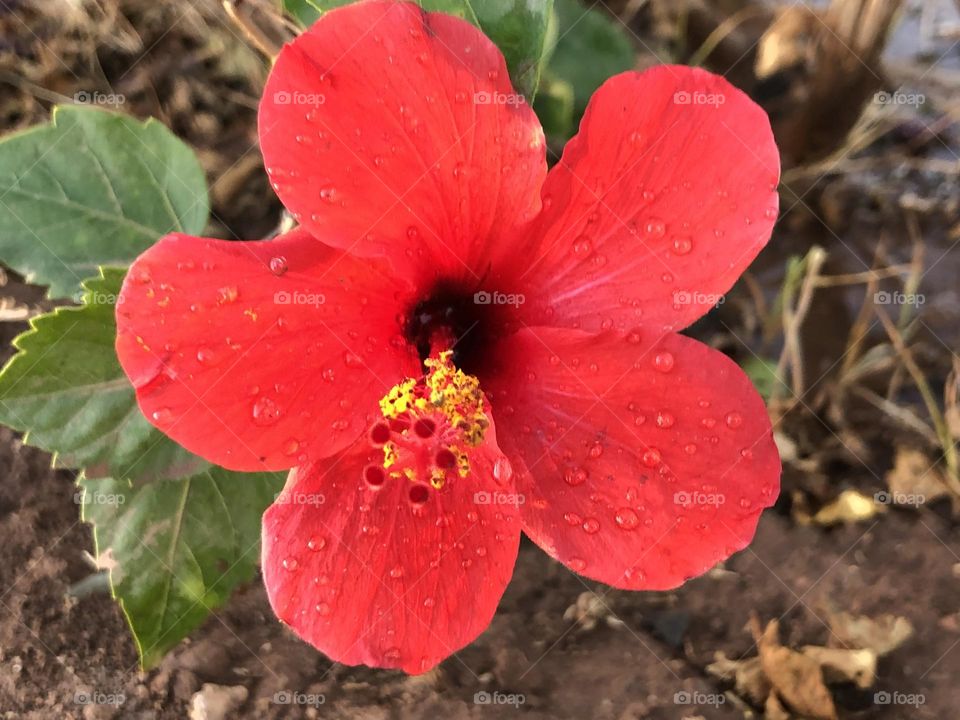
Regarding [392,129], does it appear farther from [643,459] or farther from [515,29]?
[643,459]

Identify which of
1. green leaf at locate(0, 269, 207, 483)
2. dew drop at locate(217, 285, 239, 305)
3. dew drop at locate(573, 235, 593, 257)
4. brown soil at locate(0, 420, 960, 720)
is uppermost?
dew drop at locate(217, 285, 239, 305)

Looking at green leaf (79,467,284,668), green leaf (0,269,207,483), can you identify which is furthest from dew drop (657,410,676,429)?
green leaf (0,269,207,483)

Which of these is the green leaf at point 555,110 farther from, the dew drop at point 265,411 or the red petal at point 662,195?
the dew drop at point 265,411

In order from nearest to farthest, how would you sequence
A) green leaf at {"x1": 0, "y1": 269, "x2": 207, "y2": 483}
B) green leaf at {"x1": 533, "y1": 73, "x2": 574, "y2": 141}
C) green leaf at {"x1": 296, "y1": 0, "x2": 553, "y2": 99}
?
green leaf at {"x1": 296, "y1": 0, "x2": 553, "y2": 99}, green leaf at {"x1": 0, "y1": 269, "x2": 207, "y2": 483}, green leaf at {"x1": 533, "y1": 73, "x2": 574, "y2": 141}

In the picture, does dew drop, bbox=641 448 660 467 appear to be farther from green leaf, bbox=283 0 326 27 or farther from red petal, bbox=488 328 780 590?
green leaf, bbox=283 0 326 27

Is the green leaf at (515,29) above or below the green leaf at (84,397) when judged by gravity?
above

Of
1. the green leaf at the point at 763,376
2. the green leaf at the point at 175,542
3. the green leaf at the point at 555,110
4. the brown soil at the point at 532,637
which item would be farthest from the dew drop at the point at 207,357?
the green leaf at the point at 763,376
